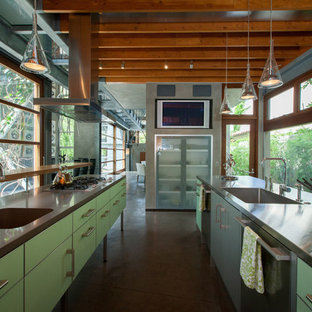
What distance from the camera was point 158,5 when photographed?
228cm

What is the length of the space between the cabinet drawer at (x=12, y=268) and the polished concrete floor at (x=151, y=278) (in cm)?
106

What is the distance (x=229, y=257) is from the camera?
5.34 feet

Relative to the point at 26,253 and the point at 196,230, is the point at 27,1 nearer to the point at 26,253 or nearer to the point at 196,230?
the point at 26,253

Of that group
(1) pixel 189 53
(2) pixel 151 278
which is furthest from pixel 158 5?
(2) pixel 151 278

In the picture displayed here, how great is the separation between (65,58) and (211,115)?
10.2 ft

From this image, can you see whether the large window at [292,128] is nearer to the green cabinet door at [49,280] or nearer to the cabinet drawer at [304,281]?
the cabinet drawer at [304,281]

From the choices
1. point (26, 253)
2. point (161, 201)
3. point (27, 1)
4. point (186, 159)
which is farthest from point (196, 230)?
point (27, 1)

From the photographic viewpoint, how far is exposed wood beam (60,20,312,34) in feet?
8.68

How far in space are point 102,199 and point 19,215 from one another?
0.82m

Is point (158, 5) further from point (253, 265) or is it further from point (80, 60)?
point (253, 265)

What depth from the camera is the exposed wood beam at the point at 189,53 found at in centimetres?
338

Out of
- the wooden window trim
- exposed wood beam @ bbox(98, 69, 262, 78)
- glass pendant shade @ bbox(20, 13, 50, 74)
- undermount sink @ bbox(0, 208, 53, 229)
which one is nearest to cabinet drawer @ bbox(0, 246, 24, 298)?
undermount sink @ bbox(0, 208, 53, 229)

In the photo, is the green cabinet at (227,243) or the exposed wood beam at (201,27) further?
the exposed wood beam at (201,27)

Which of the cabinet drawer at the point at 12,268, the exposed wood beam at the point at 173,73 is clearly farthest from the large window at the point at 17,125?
the cabinet drawer at the point at 12,268
